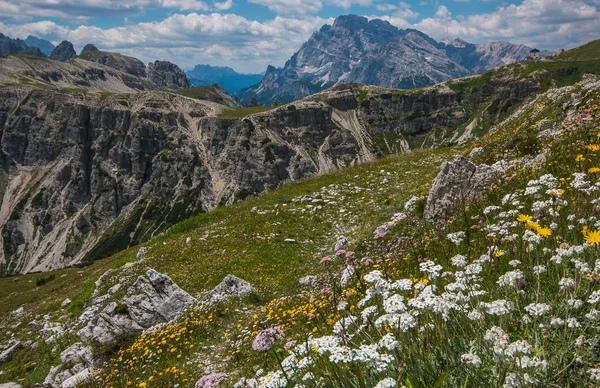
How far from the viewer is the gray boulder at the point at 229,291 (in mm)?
14667

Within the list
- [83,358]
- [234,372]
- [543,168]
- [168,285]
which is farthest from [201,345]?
[543,168]

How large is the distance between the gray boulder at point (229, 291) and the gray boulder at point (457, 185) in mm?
7720

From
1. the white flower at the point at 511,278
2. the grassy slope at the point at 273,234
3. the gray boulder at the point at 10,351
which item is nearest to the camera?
the white flower at the point at 511,278

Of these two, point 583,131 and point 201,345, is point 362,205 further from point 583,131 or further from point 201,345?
point 201,345

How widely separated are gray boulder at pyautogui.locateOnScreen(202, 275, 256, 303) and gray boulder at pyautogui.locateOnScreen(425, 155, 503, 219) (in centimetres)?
772

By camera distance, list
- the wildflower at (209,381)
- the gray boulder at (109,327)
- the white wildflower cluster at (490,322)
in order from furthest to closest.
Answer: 1. the gray boulder at (109,327)
2. the wildflower at (209,381)
3. the white wildflower cluster at (490,322)

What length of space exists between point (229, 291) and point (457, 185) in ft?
32.2

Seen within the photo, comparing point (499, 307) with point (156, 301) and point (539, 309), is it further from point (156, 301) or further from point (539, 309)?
point (156, 301)

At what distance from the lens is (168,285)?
16.7 meters

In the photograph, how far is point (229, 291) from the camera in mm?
15031

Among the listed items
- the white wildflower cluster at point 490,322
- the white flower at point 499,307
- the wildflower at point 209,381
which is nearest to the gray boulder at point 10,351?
the wildflower at point 209,381

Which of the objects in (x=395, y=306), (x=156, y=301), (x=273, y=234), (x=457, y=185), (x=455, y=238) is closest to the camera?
(x=395, y=306)

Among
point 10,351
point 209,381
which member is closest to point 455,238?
point 209,381

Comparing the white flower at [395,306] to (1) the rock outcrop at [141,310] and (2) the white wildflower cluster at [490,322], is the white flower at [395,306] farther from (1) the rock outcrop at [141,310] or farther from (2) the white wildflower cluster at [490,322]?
(1) the rock outcrop at [141,310]
